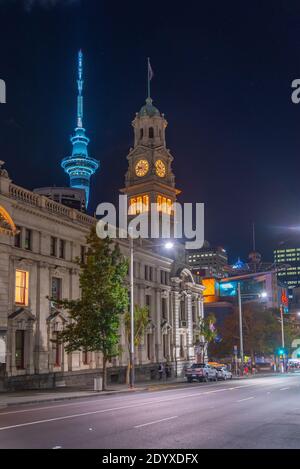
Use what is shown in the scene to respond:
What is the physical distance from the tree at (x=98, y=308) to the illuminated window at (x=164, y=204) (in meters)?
48.7

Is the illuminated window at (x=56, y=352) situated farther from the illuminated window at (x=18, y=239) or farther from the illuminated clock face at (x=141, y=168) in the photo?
the illuminated clock face at (x=141, y=168)

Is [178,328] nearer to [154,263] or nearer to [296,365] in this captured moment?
[154,263]

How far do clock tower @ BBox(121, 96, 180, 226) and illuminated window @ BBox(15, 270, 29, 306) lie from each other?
4871 centimetres

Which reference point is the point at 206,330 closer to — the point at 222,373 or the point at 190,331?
the point at 190,331

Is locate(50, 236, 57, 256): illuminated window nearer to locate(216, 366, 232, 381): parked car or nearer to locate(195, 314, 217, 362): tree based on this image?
locate(216, 366, 232, 381): parked car

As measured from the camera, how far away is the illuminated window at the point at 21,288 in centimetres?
3888

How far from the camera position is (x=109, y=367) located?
50156mm

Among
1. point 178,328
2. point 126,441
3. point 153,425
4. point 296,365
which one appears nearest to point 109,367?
point 178,328

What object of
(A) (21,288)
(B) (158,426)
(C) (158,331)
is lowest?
(B) (158,426)

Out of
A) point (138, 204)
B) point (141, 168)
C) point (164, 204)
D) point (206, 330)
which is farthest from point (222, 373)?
point (141, 168)

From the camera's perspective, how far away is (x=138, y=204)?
8938 centimetres

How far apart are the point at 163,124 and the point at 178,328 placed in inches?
1447

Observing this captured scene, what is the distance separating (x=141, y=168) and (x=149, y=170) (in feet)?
6.61

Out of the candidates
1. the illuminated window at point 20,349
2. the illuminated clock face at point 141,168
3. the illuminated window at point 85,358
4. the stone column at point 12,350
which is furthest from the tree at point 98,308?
the illuminated clock face at point 141,168
